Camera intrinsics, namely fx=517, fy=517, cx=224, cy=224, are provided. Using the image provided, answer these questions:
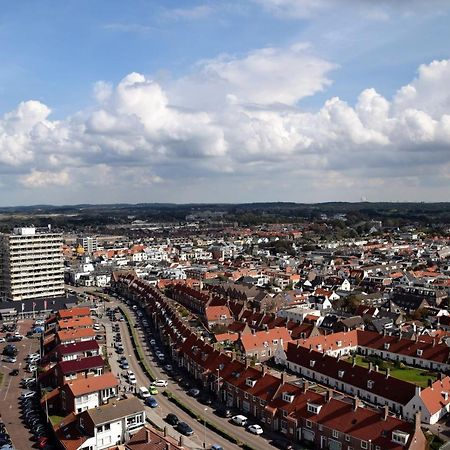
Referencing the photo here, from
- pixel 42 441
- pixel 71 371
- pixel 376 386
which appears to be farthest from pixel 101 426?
pixel 376 386

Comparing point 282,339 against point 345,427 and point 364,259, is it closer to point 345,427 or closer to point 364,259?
point 345,427

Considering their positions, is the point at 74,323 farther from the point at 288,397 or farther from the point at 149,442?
the point at 149,442

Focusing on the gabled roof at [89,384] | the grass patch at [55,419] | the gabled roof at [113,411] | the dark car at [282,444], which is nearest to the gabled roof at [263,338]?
the gabled roof at [89,384]

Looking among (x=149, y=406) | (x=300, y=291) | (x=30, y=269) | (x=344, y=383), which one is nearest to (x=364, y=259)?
(x=300, y=291)

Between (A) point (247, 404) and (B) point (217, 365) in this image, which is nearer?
(A) point (247, 404)

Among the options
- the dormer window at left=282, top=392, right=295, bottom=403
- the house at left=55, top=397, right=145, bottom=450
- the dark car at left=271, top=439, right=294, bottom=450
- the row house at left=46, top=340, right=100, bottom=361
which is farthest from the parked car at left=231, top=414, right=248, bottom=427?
the row house at left=46, top=340, right=100, bottom=361
